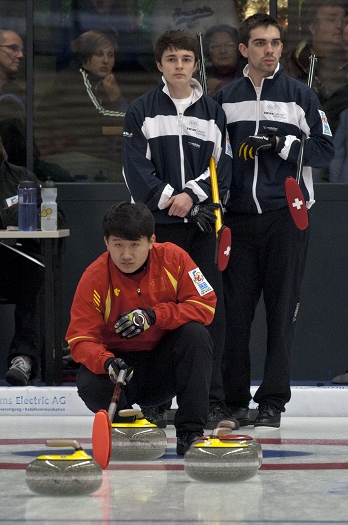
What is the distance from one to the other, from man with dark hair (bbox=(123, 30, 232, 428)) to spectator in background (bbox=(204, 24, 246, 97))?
1517 millimetres

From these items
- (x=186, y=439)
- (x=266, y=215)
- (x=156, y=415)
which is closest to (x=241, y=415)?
(x=156, y=415)

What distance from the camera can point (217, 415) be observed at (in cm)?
447

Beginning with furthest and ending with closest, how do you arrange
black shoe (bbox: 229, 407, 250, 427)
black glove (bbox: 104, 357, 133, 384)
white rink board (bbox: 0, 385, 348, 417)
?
white rink board (bbox: 0, 385, 348, 417)
black shoe (bbox: 229, 407, 250, 427)
black glove (bbox: 104, 357, 133, 384)

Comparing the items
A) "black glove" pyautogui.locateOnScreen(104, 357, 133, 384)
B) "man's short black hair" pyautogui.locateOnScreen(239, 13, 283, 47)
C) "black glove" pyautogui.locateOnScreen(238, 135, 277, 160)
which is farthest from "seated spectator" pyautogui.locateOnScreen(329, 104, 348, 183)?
"black glove" pyautogui.locateOnScreen(104, 357, 133, 384)

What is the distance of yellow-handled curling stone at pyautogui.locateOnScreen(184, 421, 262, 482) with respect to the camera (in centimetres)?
320

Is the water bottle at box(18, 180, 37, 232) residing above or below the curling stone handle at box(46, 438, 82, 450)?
above

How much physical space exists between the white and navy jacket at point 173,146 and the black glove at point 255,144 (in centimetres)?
10

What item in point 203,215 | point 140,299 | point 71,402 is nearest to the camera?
point 140,299

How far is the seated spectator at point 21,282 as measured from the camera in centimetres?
563

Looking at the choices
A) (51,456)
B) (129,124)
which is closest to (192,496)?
(51,456)

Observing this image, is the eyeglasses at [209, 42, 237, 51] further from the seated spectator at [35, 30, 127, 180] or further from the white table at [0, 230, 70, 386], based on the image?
the white table at [0, 230, 70, 386]

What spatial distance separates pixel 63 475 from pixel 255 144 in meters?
1.94

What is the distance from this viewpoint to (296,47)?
20.0 ft

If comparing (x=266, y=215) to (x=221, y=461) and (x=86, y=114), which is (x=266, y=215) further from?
(x=86, y=114)
